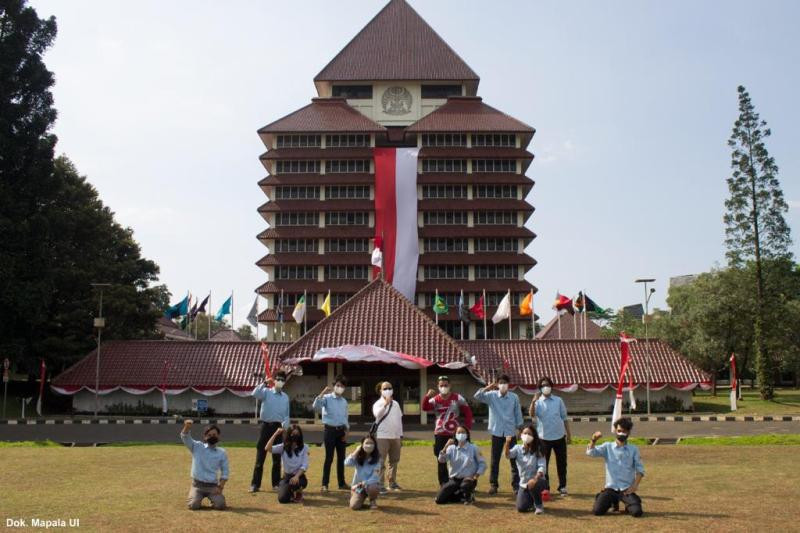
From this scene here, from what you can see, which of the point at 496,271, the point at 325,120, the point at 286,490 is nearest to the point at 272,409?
the point at 286,490

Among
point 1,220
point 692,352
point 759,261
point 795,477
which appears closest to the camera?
point 795,477

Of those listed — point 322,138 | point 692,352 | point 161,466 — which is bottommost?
point 161,466

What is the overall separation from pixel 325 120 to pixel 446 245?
1607cm

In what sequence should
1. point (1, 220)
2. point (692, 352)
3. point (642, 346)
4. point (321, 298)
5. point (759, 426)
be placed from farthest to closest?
point (321, 298)
point (692, 352)
point (642, 346)
point (1, 220)
point (759, 426)

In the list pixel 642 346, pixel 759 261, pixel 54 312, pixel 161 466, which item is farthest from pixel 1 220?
pixel 759 261

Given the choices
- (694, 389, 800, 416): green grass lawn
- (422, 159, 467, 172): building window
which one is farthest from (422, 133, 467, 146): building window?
(694, 389, 800, 416): green grass lawn

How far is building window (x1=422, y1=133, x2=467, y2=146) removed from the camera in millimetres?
66938

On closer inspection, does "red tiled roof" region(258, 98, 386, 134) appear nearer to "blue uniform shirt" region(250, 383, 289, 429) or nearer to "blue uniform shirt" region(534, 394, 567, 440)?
"blue uniform shirt" region(250, 383, 289, 429)

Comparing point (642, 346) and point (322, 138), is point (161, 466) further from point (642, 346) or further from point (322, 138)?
point (322, 138)

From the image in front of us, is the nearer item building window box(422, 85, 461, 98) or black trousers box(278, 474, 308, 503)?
black trousers box(278, 474, 308, 503)

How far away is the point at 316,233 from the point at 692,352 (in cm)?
3314

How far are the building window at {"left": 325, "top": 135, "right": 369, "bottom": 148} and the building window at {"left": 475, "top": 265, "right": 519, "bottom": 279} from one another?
1562 cm

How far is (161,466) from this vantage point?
1738 cm

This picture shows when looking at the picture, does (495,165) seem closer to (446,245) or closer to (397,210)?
(446,245)
